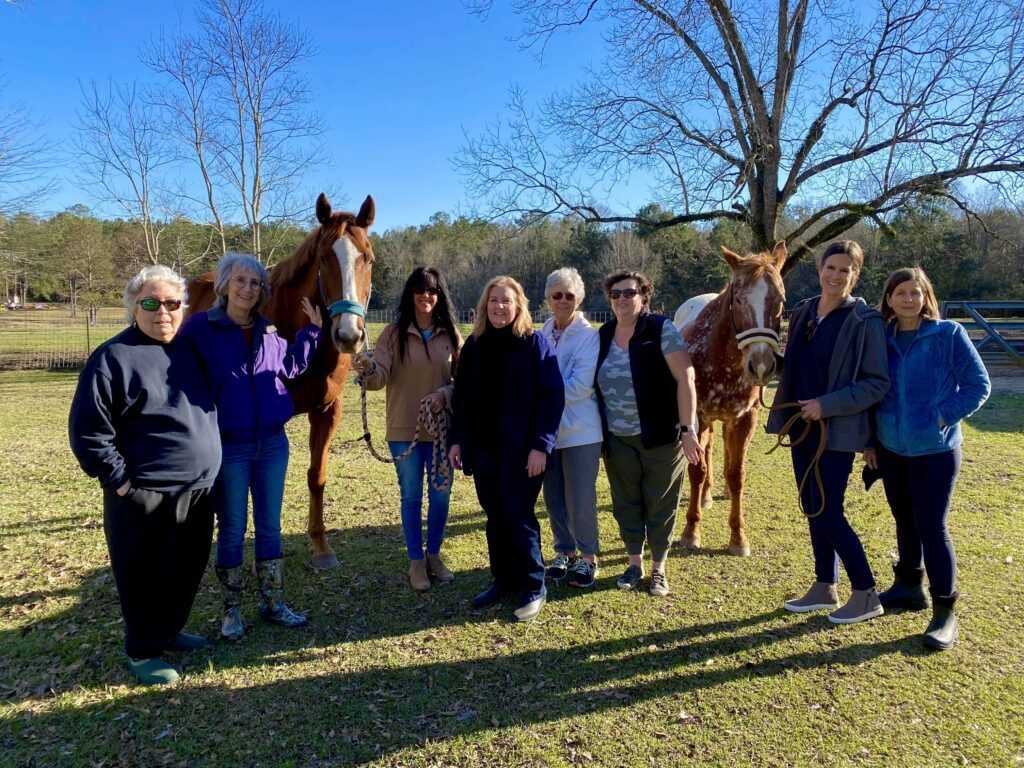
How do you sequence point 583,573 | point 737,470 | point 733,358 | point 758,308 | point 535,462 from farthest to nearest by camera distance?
point 737,470 → point 733,358 → point 583,573 → point 758,308 → point 535,462

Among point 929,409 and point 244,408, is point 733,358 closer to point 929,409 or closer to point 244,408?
point 929,409

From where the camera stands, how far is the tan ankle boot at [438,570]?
3.98 metres

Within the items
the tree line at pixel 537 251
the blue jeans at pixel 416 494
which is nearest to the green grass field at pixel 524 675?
the blue jeans at pixel 416 494

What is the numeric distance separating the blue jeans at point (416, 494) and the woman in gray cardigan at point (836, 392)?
213 centimetres

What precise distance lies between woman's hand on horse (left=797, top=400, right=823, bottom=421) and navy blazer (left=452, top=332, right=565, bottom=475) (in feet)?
4.45

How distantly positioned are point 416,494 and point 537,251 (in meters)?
42.9

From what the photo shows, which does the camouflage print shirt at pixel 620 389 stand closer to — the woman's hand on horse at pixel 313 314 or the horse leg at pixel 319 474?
the woman's hand on horse at pixel 313 314

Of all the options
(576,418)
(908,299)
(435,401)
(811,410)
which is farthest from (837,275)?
(435,401)

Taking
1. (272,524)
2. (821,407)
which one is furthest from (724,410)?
(272,524)

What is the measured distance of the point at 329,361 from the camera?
3967 millimetres


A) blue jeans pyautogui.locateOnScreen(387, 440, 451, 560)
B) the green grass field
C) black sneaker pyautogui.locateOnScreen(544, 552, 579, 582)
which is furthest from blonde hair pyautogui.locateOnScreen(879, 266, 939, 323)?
blue jeans pyautogui.locateOnScreen(387, 440, 451, 560)

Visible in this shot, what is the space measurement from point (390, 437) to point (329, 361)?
80cm

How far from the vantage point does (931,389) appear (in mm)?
3014

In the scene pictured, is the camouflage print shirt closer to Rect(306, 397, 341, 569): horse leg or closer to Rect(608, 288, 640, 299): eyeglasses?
Rect(608, 288, 640, 299): eyeglasses
